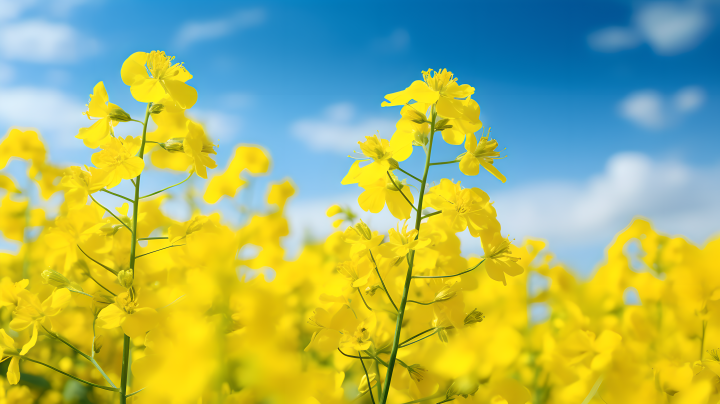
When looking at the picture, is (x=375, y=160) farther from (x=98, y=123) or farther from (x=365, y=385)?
(x=98, y=123)

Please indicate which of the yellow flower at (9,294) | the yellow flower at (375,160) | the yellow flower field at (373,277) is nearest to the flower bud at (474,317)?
the yellow flower field at (373,277)

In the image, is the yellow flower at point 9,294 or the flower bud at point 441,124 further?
the yellow flower at point 9,294

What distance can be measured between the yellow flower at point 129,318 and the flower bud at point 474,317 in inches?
29.2

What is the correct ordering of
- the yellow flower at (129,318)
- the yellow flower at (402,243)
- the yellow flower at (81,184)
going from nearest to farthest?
1. the yellow flower at (402,243)
2. the yellow flower at (129,318)
3. the yellow flower at (81,184)

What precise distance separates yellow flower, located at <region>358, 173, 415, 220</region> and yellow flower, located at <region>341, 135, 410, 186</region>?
28mm

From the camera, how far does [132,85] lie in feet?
4.47

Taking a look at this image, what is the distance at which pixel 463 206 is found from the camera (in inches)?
46.4

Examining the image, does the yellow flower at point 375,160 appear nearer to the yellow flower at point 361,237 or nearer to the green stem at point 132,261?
the yellow flower at point 361,237

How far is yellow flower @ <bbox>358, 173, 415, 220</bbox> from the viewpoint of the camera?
4.07 feet

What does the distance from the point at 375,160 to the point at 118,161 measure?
66 centimetres

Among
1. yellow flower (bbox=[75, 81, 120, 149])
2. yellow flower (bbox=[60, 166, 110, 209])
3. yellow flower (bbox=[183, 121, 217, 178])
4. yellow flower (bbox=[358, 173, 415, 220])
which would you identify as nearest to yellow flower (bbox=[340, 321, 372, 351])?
yellow flower (bbox=[358, 173, 415, 220])

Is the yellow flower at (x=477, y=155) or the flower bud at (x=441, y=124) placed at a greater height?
the flower bud at (x=441, y=124)

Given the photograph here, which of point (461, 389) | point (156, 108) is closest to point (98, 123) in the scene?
point (156, 108)

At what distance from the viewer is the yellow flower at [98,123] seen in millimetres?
1385
